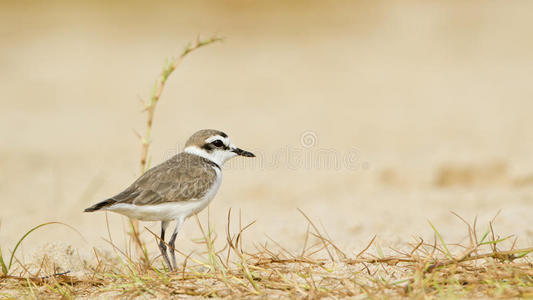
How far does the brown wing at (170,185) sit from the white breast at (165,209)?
0.09 feet

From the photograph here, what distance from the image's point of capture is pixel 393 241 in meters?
4.64

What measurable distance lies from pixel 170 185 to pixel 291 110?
23.6ft

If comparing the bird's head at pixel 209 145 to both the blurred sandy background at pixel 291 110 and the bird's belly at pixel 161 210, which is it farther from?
the blurred sandy background at pixel 291 110

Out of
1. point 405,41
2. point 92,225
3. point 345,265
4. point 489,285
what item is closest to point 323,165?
point 92,225

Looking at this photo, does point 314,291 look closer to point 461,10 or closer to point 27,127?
point 27,127

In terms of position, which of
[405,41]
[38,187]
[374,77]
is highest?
[405,41]

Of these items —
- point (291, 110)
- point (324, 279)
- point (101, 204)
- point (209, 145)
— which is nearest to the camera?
point (324, 279)

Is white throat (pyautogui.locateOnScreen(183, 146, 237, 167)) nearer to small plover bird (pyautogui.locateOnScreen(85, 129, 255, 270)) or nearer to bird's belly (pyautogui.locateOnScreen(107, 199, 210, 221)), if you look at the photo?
small plover bird (pyautogui.locateOnScreen(85, 129, 255, 270))

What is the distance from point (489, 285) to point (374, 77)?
409 inches

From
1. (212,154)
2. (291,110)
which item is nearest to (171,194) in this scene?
(212,154)

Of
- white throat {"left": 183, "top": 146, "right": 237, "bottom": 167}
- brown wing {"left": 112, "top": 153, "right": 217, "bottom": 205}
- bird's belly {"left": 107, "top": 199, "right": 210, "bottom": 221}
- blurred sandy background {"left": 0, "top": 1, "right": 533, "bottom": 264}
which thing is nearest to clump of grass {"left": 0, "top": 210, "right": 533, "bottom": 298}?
bird's belly {"left": 107, "top": 199, "right": 210, "bottom": 221}

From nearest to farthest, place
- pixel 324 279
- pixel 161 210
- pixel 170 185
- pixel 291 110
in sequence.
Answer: pixel 324 279, pixel 161 210, pixel 170 185, pixel 291 110

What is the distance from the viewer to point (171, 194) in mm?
3996

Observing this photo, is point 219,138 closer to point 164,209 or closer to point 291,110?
point 164,209
